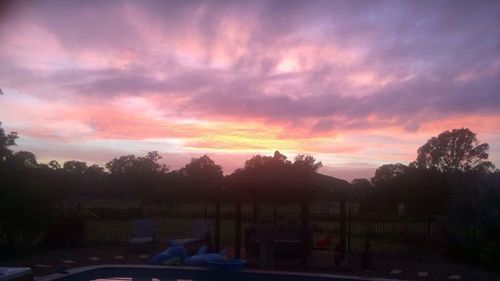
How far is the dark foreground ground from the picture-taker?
45.8ft

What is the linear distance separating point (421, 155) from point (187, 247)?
38.8 metres

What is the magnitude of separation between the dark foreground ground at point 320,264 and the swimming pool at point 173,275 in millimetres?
783

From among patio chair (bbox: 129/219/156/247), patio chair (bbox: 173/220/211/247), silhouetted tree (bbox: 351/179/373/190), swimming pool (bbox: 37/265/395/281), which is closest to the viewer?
swimming pool (bbox: 37/265/395/281)

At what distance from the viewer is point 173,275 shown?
1404cm

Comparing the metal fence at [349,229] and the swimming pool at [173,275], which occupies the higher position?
the metal fence at [349,229]

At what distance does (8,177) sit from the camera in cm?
1598

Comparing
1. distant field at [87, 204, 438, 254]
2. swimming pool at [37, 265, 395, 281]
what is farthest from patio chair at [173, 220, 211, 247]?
swimming pool at [37, 265, 395, 281]

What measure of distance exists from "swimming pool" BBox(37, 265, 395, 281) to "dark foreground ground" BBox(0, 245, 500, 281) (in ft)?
2.57

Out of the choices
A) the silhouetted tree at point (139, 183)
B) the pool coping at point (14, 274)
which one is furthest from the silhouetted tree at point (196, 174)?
the pool coping at point (14, 274)

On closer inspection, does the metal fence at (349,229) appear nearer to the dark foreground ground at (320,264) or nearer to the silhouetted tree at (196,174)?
the dark foreground ground at (320,264)

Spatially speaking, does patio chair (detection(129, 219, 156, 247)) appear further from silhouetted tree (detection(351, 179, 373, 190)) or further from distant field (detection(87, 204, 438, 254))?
silhouetted tree (detection(351, 179, 373, 190))

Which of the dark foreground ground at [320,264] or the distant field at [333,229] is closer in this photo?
the dark foreground ground at [320,264]

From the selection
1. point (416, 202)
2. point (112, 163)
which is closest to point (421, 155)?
point (416, 202)

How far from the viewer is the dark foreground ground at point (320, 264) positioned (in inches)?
550
